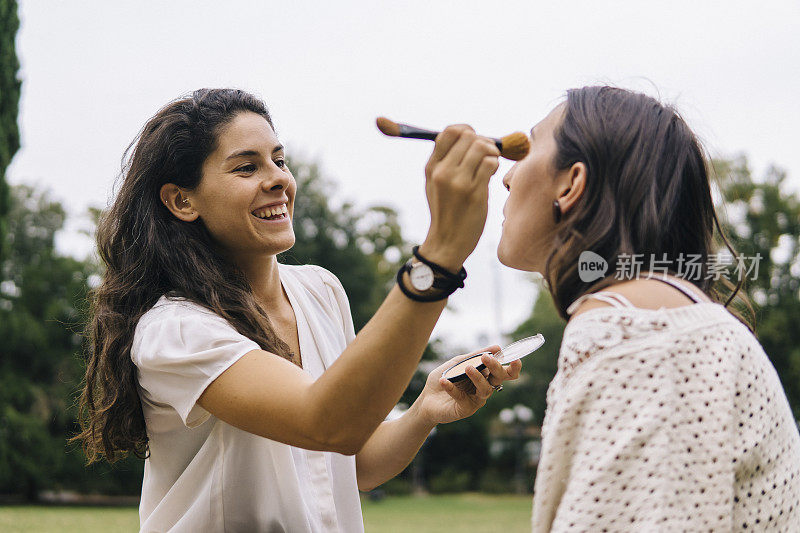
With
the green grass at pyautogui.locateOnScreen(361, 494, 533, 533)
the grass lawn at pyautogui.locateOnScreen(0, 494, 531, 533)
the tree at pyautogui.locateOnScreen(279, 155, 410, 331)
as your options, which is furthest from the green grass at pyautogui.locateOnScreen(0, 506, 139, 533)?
the tree at pyautogui.locateOnScreen(279, 155, 410, 331)

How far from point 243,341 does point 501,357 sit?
0.83 meters

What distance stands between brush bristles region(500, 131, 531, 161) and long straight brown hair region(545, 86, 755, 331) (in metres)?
0.16

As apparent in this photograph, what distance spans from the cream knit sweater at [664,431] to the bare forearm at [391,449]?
1173 mm

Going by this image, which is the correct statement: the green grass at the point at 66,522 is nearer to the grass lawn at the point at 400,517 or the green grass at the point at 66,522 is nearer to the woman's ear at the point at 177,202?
the grass lawn at the point at 400,517

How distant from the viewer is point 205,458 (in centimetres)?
223

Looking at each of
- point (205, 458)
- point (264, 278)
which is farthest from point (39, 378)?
point (205, 458)

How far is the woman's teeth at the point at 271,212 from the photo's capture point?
255 centimetres

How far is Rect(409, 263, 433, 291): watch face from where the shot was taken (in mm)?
1651

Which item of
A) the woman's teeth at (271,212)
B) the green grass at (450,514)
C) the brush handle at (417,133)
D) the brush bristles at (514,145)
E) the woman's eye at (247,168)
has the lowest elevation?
the green grass at (450,514)

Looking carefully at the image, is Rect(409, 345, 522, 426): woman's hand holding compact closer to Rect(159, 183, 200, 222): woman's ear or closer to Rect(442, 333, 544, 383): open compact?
Rect(442, 333, 544, 383): open compact

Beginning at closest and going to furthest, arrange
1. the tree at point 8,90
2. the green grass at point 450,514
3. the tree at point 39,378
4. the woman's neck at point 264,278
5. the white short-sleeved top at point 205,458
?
the white short-sleeved top at point 205,458, the woman's neck at point 264,278, the tree at point 8,90, the green grass at point 450,514, the tree at point 39,378

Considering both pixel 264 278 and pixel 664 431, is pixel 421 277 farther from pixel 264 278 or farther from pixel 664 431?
pixel 264 278

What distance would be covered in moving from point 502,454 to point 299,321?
33191mm

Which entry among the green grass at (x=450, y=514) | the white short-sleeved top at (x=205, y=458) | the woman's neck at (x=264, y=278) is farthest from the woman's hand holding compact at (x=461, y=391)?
the green grass at (x=450, y=514)
